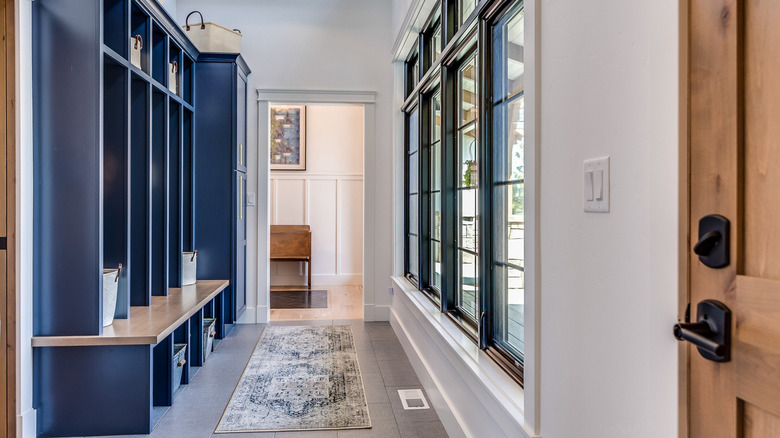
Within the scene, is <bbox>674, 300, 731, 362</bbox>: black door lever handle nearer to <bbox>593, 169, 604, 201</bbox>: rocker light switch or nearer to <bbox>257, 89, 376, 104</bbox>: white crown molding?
<bbox>593, 169, 604, 201</bbox>: rocker light switch

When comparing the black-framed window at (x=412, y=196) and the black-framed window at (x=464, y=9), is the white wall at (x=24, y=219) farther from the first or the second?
the black-framed window at (x=412, y=196)

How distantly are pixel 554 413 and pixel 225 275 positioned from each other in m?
3.28

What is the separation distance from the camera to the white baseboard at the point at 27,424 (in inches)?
87.4

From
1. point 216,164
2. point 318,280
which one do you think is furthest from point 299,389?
point 318,280

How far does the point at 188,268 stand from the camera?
3709mm

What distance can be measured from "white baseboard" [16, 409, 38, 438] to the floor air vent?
167 cm

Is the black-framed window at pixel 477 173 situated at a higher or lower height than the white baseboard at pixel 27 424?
higher

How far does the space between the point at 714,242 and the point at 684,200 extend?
9cm

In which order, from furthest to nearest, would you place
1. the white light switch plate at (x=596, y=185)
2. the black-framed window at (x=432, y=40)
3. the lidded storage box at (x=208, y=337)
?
the lidded storage box at (x=208, y=337), the black-framed window at (x=432, y=40), the white light switch plate at (x=596, y=185)

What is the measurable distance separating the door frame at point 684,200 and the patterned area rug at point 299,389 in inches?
73.7

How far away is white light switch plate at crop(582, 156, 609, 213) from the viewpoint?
1086 mm

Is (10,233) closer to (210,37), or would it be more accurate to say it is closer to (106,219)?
(106,219)

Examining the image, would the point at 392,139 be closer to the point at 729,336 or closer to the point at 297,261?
the point at 297,261

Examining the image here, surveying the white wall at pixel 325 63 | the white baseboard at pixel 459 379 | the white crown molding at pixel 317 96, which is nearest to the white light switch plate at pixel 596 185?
the white baseboard at pixel 459 379
